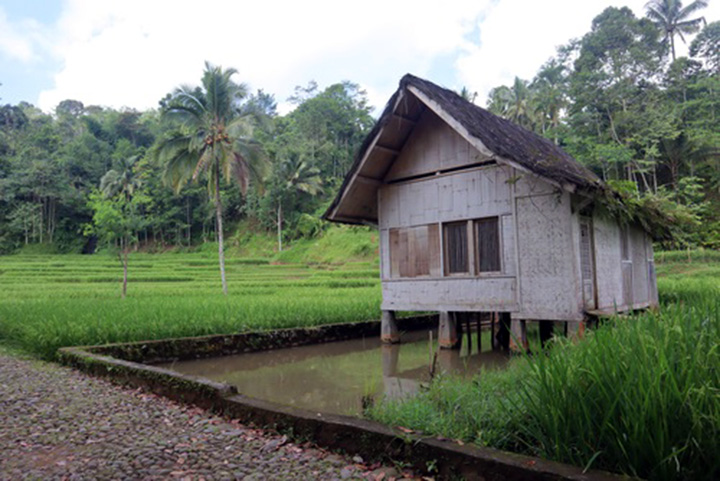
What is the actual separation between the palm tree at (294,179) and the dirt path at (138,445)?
4078cm

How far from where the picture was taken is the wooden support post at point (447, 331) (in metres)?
10.4

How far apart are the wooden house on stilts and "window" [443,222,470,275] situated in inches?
0.8

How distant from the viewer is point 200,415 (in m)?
4.99

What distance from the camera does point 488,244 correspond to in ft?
31.7

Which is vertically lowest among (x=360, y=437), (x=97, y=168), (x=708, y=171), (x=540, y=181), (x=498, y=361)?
(x=498, y=361)

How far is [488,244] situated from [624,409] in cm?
719

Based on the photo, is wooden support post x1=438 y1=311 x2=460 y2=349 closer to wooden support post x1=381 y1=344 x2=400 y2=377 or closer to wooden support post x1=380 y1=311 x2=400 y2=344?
wooden support post x1=381 y1=344 x2=400 y2=377

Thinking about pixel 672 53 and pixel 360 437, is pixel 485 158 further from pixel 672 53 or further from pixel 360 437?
pixel 672 53

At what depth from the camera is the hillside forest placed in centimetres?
2170

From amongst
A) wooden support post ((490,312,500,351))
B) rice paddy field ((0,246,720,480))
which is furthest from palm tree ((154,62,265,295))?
rice paddy field ((0,246,720,480))

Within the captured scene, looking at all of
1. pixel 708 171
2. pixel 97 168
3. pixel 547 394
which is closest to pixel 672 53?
pixel 708 171

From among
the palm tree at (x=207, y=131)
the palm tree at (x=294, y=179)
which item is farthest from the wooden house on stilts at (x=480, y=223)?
the palm tree at (x=294, y=179)

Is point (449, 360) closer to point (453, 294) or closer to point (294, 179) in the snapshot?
point (453, 294)

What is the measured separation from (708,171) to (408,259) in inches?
1328
